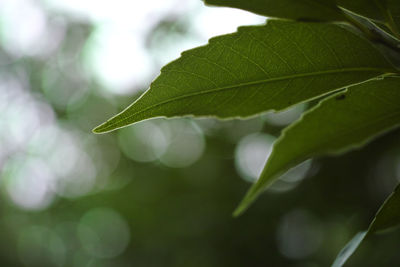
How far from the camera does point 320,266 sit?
147 inches

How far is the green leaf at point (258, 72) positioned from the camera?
0.39 m

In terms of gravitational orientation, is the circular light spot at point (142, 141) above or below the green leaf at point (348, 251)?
below

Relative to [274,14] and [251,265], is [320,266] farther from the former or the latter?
[274,14]

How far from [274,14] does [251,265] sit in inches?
157

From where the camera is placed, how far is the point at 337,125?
39 centimetres

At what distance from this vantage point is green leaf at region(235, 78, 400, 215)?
0.38m

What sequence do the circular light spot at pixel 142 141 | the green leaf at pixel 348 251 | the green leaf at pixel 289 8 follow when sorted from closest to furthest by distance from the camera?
the green leaf at pixel 289 8 → the green leaf at pixel 348 251 → the circular light spot at pixel 142 141

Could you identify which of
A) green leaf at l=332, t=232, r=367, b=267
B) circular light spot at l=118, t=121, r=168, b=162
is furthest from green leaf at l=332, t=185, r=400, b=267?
circular light spot at l=118, t=121, r=168, b=162

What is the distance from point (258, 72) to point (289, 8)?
8 centimetres

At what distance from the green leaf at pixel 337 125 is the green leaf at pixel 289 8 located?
0.07 metres

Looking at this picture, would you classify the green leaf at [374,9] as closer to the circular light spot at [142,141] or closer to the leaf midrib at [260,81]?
the leaf midrib at [260,81]

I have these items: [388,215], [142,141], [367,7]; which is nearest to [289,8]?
[367,7]

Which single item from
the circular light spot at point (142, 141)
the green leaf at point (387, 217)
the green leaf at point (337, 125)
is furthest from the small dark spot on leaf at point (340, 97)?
the circular light spot at point (142, 141)

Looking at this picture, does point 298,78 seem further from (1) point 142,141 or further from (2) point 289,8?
(1) point 142,141
